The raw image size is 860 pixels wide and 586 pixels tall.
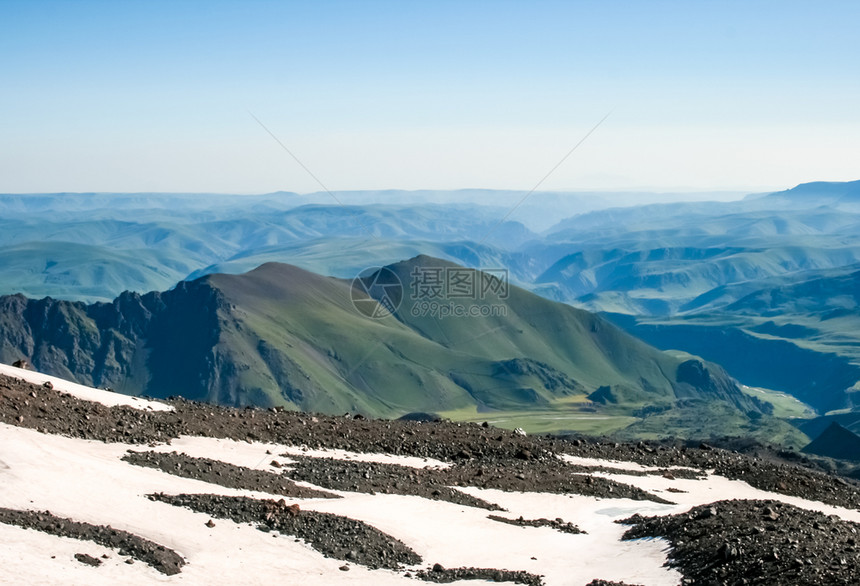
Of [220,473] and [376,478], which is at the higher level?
[220,473]

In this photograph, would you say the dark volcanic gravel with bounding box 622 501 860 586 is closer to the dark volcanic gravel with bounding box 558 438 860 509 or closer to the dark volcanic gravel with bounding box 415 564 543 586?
the dark volcanic gravel with bounding box 415 564 543 586

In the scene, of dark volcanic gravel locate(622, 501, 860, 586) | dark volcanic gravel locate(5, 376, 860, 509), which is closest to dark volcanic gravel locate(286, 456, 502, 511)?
dark volcanic gravel locate(5, 376, 860, 509)

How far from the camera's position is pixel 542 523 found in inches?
1157

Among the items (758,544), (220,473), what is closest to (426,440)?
(220,473)

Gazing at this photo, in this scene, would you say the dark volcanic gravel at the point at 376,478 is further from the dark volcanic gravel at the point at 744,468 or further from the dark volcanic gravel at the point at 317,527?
the dark volcanic gravel at the point at 744,468

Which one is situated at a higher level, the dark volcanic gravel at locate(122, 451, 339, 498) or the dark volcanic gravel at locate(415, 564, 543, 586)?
the dark volcanic gravel at locate(122, 451, 339, 498)

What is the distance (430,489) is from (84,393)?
47.9 ft

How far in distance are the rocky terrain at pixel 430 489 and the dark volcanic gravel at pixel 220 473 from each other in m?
0.07

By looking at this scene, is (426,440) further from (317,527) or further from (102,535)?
(102,535)

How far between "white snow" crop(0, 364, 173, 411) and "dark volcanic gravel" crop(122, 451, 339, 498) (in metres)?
6.51

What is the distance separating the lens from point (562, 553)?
26.4 meters

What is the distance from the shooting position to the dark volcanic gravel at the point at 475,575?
76.5 ft

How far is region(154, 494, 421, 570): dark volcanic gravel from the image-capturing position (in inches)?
949

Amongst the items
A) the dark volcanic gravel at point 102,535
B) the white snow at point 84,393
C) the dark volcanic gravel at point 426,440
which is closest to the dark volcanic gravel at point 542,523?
the dark volcanic gravel at point 426,440
